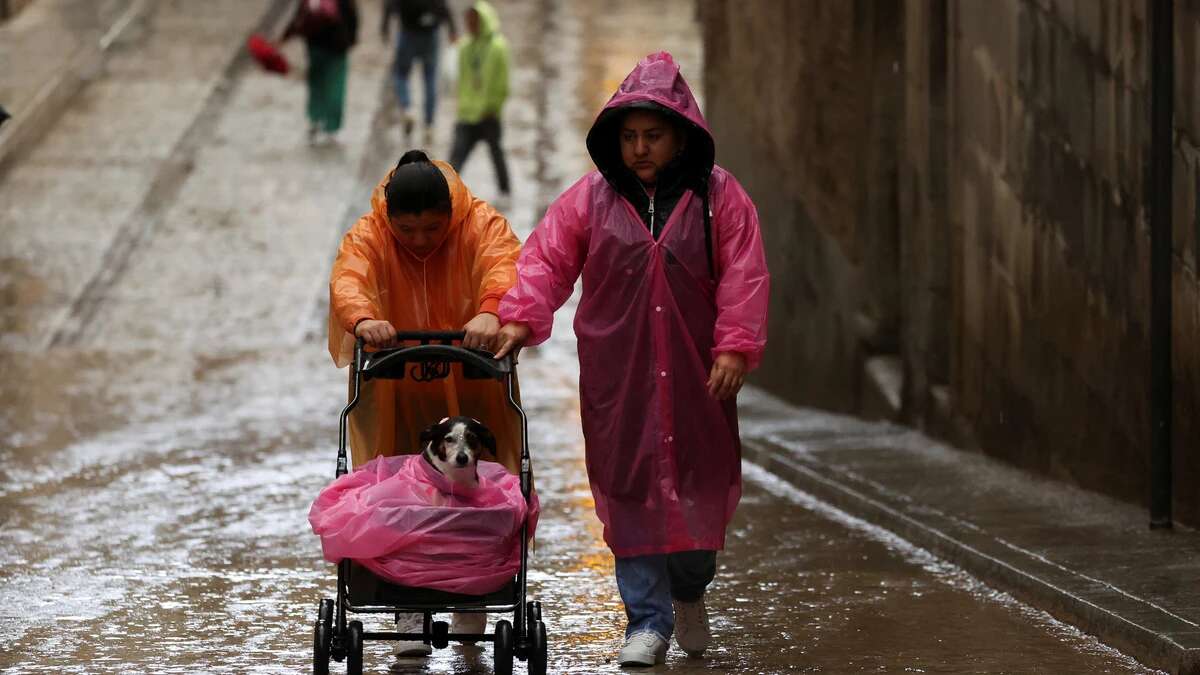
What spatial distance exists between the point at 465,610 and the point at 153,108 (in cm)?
1829

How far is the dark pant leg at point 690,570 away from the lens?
7.44 m

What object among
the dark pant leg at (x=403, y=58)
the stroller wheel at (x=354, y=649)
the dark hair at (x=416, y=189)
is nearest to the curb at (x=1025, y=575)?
the stroller wheel at (x=354, y=649)

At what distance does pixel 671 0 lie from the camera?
30.9 m

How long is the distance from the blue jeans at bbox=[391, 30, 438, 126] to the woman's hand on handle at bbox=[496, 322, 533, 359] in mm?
16173

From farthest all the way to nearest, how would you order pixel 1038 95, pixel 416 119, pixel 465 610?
pixel 416 119 → pixel 1038 95 → pixel 465 610

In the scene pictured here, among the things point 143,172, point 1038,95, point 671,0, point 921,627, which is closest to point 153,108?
point 143,172

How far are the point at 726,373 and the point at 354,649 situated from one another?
140cm

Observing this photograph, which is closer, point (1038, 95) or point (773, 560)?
point (773, 560)

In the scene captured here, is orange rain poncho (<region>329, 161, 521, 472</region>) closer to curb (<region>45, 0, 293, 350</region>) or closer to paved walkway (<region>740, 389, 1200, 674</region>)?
paved walkway (<region>740, 389, 1200, 674</region>)

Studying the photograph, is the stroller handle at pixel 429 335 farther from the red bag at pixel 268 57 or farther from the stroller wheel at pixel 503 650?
the red bag at pixel 268 57

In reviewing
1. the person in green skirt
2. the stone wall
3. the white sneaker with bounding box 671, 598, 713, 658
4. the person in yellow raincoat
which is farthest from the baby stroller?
the person in green skirt

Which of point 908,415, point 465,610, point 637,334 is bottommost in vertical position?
point 908,415

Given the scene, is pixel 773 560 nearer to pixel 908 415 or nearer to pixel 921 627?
pixel 921 627

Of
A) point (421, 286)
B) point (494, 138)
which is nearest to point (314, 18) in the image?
point (494, 138)
